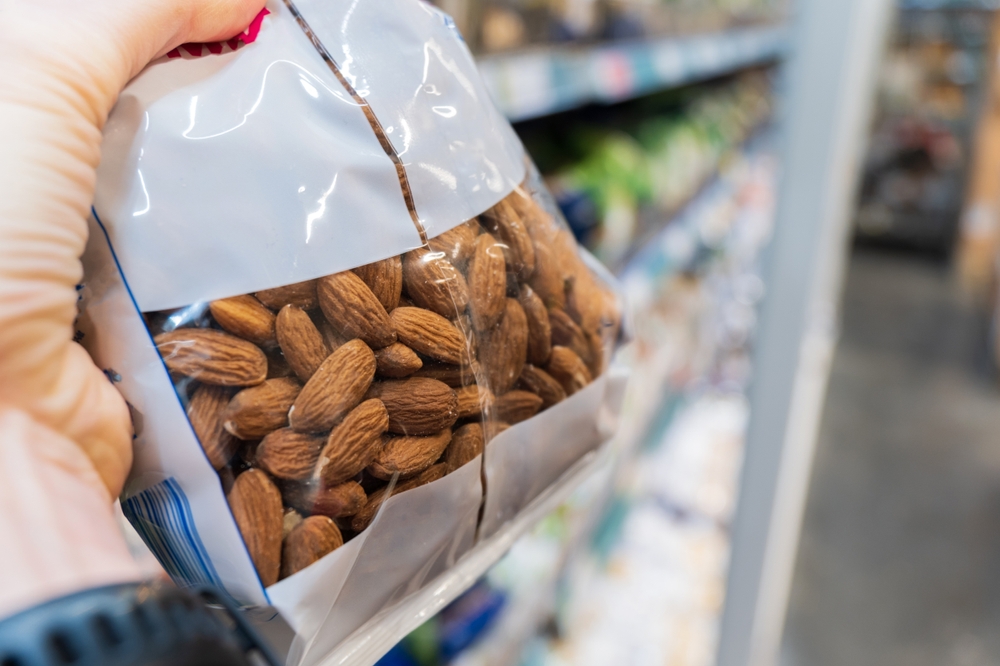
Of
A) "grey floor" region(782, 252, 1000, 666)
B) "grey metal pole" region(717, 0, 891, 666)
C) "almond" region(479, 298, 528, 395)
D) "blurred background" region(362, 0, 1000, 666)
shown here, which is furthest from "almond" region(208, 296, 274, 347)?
"grey floor" region(782, 252, 1000, 666)

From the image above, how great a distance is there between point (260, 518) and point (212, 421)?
0.15 ft

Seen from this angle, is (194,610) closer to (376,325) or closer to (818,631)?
(376,325)

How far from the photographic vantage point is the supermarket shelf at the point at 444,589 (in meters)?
0.34

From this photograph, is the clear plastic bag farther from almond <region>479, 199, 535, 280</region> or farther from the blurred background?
the blurred background

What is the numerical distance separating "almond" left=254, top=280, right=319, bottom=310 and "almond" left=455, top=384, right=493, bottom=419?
0.28 ft

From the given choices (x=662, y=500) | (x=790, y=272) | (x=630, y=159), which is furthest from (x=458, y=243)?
(x=662, y=500)

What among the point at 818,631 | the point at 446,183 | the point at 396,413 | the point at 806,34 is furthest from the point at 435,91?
the point at 818,631

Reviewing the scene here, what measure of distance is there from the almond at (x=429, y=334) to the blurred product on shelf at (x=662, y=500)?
18.3 inches

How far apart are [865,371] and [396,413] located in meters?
3.67

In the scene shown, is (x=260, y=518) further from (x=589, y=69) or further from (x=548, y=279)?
(x=589, y=69)

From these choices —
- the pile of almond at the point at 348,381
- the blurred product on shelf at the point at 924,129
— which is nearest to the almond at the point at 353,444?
the pile of almond at the point at 348,381

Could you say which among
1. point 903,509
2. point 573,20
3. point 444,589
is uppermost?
point 573,20

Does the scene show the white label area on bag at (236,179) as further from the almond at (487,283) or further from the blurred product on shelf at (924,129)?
the blurred product on shelf at (924,129)

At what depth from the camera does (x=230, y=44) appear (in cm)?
32
